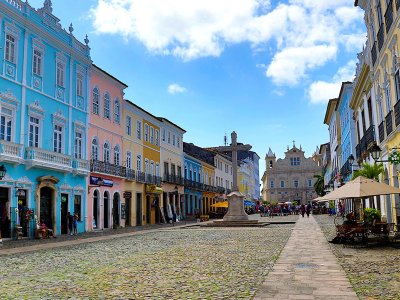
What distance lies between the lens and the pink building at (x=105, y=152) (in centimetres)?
2775

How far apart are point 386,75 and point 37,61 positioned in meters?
16.5

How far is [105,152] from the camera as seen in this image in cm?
2980

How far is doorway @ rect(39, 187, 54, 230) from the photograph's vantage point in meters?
22.7

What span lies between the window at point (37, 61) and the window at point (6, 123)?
311cm

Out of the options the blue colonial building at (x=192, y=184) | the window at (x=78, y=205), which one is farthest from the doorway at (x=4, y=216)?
the blue colonial building at (x=192, y=184)

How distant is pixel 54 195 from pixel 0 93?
6.37 m

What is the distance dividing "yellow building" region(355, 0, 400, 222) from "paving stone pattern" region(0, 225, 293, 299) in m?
7.74

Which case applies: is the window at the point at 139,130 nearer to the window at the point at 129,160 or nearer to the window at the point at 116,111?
the window at the point at 129,160

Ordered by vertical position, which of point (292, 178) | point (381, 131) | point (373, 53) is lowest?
point (381, 131)

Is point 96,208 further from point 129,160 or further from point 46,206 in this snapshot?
point 129,160

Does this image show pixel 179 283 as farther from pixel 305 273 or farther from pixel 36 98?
pixel 36 98

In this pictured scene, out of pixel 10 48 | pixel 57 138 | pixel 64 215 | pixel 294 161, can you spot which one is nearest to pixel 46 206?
pixel 64 215

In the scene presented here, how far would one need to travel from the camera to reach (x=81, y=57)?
26609 mm

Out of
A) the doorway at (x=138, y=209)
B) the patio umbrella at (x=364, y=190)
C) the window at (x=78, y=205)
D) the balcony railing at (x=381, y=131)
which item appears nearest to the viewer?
the patio umbrella at (x=364, y=190)
